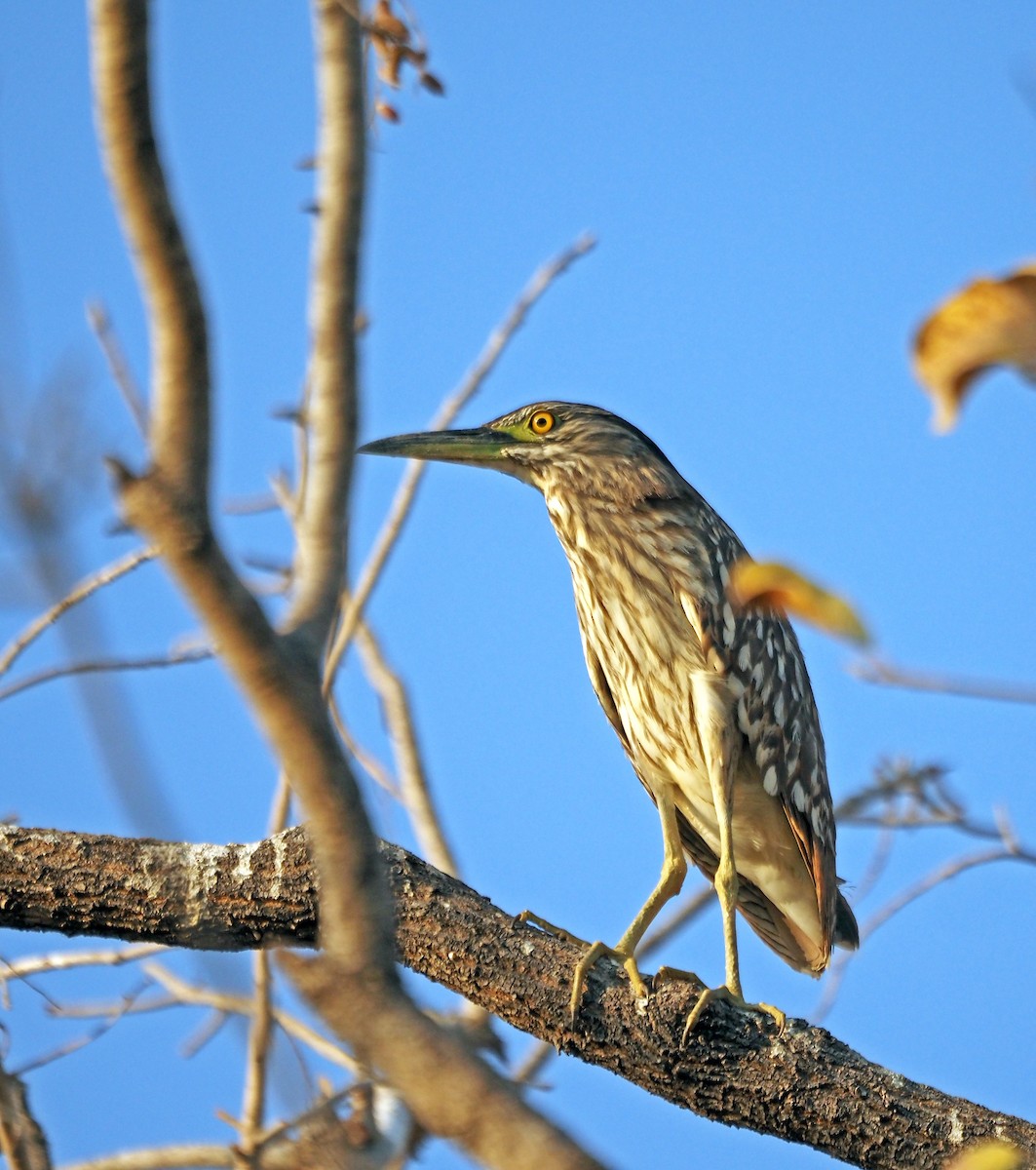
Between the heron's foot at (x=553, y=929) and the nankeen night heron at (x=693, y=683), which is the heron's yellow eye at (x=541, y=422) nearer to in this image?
the nankeen night heron at (x=693, y=683)

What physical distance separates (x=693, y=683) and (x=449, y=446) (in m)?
1.25

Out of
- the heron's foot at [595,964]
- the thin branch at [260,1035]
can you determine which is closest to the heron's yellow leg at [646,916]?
the heron's foot at [595,964]

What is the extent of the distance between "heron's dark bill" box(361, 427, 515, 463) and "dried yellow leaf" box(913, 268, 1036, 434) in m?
3.84

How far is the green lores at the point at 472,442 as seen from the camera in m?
4.82

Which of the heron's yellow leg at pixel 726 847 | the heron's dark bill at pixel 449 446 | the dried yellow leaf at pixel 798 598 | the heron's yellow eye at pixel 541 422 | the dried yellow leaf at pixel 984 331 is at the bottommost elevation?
the dried yellow leaf at pixel 798 598

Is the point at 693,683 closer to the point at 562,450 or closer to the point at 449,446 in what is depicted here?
the point at 562,450

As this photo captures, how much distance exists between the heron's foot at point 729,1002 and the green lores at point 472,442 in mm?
2134

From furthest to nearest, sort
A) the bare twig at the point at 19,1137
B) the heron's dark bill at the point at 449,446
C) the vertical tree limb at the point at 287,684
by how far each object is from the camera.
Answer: the heron's dark bill at the point at 449,446 < the bare twig at the point at 19,1137 < the vertical tree limb at the point at 287,684

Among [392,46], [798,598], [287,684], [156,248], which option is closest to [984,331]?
[798,598]

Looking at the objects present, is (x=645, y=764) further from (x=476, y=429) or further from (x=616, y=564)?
(x=476, y=429)

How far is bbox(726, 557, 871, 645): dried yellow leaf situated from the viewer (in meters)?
1.13

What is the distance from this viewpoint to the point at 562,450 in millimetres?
5086

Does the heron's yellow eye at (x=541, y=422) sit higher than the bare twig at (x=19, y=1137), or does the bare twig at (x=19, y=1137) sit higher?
the heron's yellow eye at (x=541, y=422)

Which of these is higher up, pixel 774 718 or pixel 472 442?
pixel 472 442
